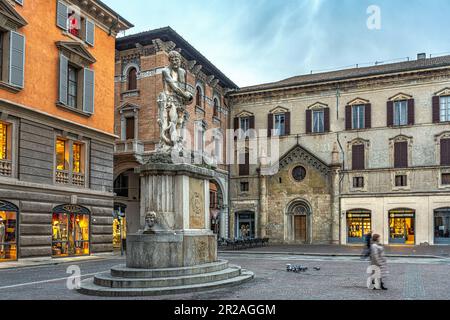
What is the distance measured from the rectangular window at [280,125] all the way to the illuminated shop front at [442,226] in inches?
539

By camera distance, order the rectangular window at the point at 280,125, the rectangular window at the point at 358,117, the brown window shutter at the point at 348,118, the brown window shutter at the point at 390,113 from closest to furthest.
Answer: the brown window shutter at the point at 390,113 < the rectangular window at the point at 358,117 < the brown window shutter at the point at 348,118 < the rectangular window at the point at 280,125

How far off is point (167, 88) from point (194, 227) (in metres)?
3.90

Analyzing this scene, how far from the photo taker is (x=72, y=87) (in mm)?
25297

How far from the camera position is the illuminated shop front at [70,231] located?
23.5 m

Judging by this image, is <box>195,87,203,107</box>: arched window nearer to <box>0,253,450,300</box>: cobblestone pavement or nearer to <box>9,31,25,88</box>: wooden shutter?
<box>9,31,25,88</box>: wooden shutter

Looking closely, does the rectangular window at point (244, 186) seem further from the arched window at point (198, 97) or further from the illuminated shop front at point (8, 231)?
the illuminated shop front at point (8, 231)

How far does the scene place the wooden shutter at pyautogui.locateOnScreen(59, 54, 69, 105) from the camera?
934 inches

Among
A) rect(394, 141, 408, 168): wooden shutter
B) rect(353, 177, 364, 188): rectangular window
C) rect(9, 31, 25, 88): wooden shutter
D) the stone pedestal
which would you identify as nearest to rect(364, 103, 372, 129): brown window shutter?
rect(394, 141, 408, 168): wooden shutter

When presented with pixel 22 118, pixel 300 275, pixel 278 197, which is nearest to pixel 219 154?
pixel 278 197

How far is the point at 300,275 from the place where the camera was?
51.3 feet

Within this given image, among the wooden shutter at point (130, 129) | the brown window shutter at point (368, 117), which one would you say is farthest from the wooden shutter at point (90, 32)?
the brown window shutter at point (368, 117)

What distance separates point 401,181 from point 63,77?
26100 millimetres

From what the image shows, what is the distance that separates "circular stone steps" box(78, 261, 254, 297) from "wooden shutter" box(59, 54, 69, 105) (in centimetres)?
1314

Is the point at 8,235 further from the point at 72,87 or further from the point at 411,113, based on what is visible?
the point at 411,113
